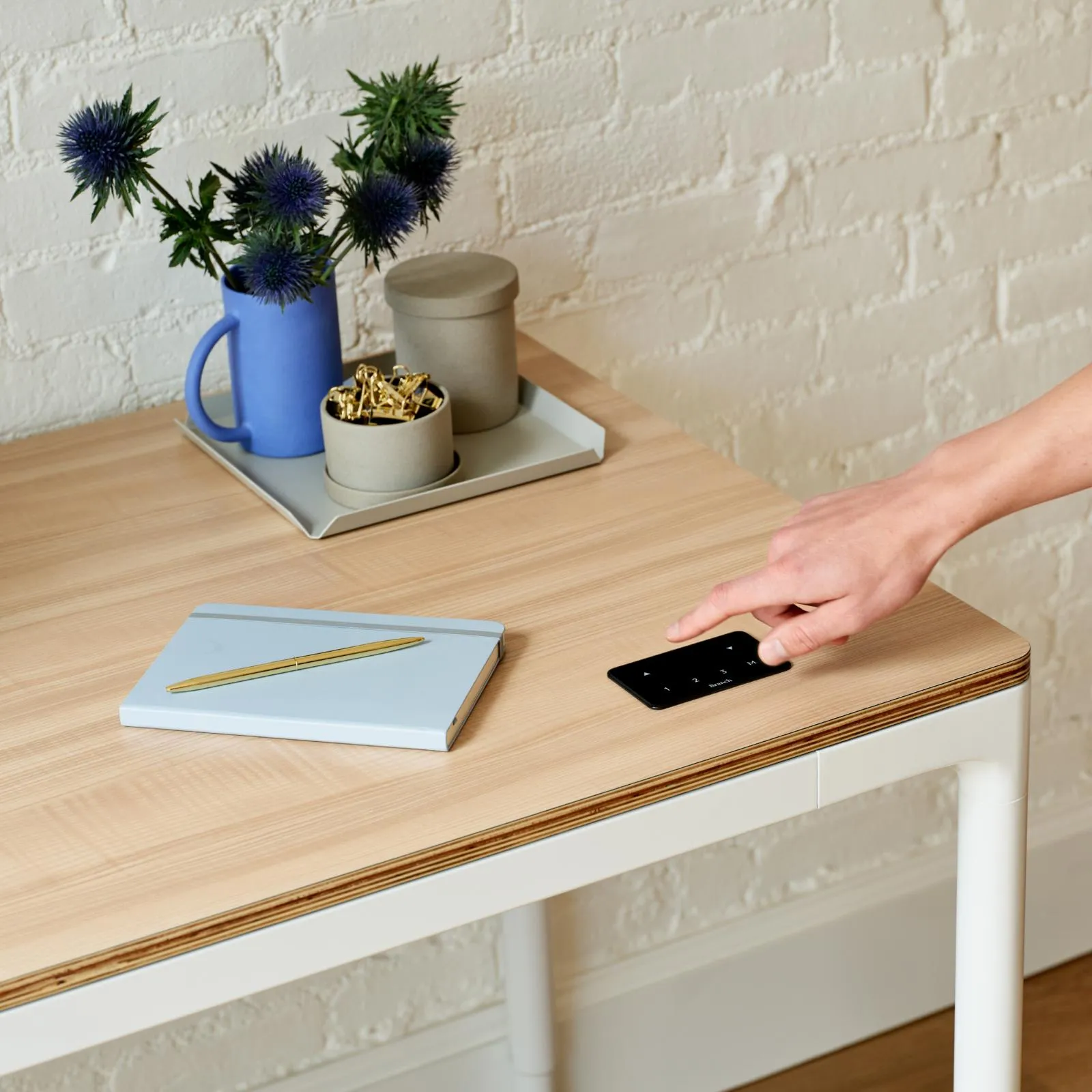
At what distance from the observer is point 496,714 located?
0.82 metres

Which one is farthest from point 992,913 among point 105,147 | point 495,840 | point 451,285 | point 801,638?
point 105,147

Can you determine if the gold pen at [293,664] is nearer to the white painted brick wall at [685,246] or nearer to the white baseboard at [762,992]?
the white painted brick wall at [685,246]

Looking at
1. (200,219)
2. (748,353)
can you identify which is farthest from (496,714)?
(748,353)

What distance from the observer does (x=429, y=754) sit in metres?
0.79

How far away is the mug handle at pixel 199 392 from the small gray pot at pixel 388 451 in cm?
10

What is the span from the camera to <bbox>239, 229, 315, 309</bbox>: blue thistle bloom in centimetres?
103

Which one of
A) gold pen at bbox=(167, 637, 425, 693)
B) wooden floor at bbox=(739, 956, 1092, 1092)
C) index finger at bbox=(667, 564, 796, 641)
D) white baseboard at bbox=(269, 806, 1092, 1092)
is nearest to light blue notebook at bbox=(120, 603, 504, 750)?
gold pen at bbox=(167, 637, 425, 693)

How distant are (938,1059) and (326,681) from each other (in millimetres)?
1192

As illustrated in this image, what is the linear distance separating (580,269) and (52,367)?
1.56 feet

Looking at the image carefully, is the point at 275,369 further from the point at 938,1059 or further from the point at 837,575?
the point at 938,1059

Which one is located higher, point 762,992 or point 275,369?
point 275,369

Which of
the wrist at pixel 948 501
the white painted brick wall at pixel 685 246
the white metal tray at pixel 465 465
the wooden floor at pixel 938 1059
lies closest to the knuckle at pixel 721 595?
the wrist at pixel 948 501

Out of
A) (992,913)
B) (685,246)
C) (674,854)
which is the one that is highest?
(685,246)

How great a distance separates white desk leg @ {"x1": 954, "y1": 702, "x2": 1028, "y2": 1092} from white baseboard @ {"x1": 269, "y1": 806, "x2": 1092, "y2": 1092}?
2.44 ft
